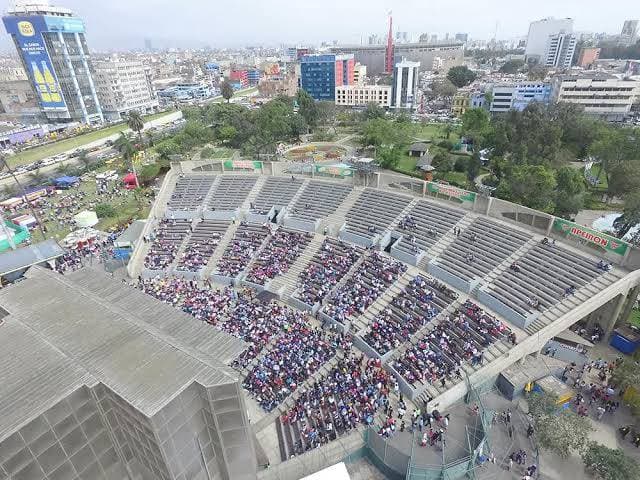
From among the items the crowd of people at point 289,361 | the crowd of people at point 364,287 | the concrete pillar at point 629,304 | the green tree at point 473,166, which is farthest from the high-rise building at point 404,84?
the crowd of people at point 289,361

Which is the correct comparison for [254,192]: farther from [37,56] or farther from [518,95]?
[37,56]

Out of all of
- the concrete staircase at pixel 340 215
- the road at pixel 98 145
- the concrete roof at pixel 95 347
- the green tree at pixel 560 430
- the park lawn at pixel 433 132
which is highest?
the concrete roof at pixel 95 347

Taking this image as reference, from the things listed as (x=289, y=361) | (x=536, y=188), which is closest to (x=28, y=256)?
(x=289, y=361)

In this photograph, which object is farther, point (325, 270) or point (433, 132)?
point (433, 132)

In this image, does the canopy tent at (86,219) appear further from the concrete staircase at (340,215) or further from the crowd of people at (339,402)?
the crowd of people at (339,402)

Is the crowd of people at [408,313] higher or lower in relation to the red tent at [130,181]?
higher
